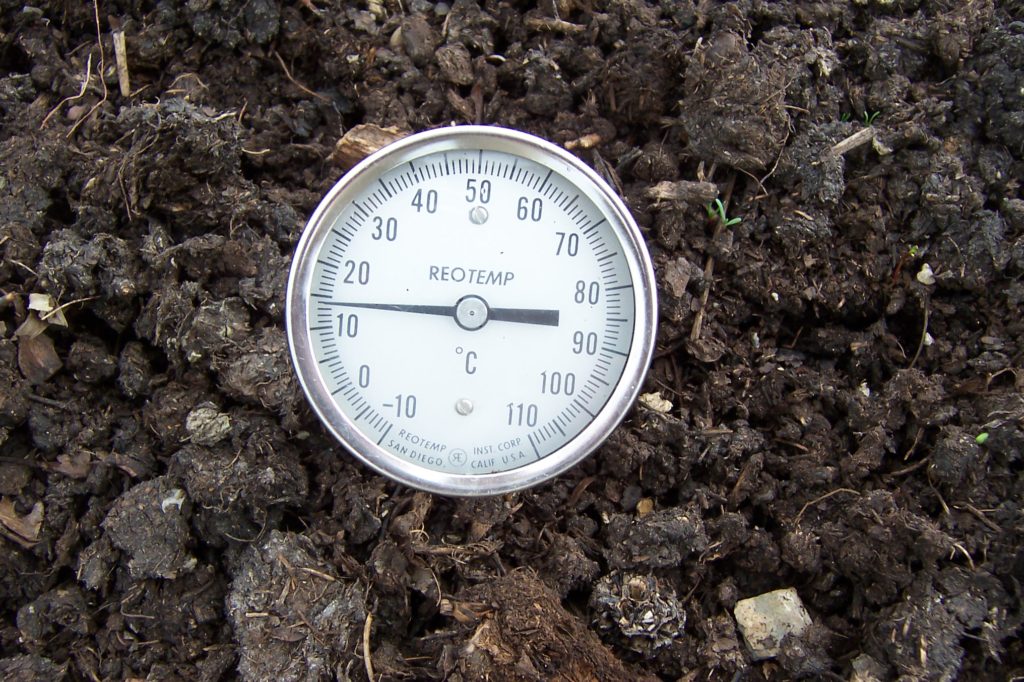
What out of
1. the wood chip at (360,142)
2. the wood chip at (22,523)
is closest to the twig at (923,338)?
the wood chip at (360,142)

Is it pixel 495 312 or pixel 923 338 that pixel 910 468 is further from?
pixel 495 312

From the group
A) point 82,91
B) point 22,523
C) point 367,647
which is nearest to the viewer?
point 367,647

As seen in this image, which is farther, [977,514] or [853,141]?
[853,141]

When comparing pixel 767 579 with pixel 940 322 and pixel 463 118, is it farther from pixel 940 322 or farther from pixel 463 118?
pixel 463 118

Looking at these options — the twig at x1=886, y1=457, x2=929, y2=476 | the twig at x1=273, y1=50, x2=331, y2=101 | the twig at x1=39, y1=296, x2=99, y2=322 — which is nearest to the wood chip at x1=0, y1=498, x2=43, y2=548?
the twig at x1=39, y1=296, x2=99, y2=322

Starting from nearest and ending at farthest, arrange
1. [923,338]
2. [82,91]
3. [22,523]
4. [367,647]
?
[367,647], [22,523], [923,338], [82,91]

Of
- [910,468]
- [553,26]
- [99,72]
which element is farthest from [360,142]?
[910,468]

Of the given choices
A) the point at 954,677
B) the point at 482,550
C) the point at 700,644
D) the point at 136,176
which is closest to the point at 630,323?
the point at 482,550

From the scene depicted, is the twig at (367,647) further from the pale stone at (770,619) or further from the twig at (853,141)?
the twig at (853,141)

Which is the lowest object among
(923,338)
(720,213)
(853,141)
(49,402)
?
(49,402)
